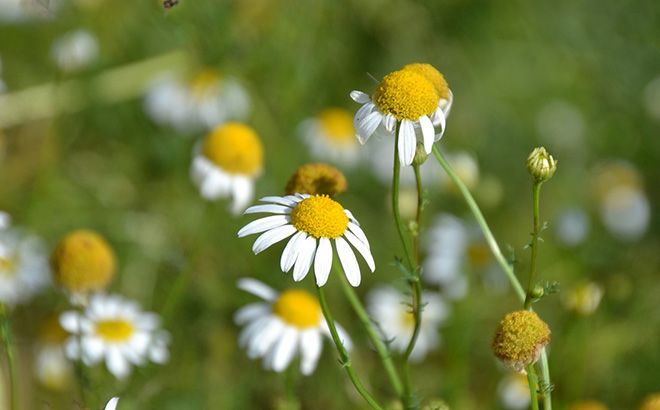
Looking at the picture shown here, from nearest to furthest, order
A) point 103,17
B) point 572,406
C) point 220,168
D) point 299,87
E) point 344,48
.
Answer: point 572,406, point 220,168, point 299,87, point 103,17, point 344,48

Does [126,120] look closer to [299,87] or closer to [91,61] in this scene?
[91,61]

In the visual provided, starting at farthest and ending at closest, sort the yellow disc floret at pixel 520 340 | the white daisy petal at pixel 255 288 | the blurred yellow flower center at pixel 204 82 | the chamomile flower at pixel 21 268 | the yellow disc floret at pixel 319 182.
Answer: the blurred yellow flower center at pixel 204 82
the chamomile flower at pixel 21 268
the white daisy petal at pixel 255 288
the yellow disc floret at pixel 319 182
the yellow disc floret at pixel 520 340

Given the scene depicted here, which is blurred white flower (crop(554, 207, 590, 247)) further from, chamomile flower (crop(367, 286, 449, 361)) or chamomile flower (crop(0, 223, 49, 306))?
chamomile flower (crop(0, 223, 49, 306))

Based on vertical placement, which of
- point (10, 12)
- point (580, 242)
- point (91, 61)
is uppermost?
point (10, 12)

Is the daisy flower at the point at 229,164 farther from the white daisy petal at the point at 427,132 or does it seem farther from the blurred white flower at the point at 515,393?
the white daisy petal at the point at 427,132

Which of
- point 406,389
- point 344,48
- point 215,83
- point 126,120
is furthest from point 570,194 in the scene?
point 406,389

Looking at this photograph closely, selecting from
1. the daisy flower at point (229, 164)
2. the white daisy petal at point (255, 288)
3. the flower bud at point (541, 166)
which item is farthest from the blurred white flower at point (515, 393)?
the flower bud at point (541, 166)
